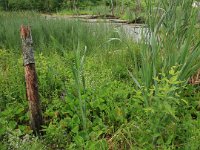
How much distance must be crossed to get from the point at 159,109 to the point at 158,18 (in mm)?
1104

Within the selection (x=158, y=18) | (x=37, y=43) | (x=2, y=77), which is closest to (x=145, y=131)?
(x=158, y=18)

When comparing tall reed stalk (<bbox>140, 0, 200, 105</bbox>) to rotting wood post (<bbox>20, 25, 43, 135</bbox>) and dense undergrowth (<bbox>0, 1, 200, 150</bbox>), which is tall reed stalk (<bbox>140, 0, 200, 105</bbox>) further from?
rotting wood post (<bbox>20, 25, 43, 135</bbox>)

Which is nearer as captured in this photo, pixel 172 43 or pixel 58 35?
pixel 172 43

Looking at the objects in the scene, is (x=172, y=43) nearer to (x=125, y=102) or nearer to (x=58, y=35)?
(x=125, y=102)

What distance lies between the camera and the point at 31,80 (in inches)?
113

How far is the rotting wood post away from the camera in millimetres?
2838

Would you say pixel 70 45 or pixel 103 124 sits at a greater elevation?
pixel 70 45

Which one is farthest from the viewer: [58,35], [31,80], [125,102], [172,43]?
[58,35]

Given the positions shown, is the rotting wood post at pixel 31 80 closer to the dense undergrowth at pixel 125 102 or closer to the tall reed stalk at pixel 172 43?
the dense undergrowth at pixel 125 102

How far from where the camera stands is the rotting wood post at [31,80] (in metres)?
2.84

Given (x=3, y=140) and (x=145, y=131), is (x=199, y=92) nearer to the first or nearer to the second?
(x=145, y=131)

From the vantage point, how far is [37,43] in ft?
18.1

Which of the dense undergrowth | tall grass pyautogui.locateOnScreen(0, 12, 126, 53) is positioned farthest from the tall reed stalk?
tall grass pyautogui.locateOnScreen(0, 12, 126, 53)

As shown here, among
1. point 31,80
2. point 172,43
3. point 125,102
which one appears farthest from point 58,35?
point 172,43
